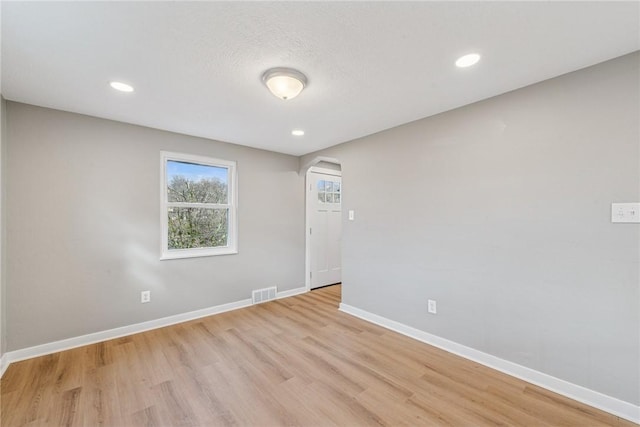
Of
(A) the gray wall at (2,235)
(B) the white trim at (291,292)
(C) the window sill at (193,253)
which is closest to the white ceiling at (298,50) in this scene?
(A) the gray wall at (2,235)

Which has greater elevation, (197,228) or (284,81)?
(284,81)

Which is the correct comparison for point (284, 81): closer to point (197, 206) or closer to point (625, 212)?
point (197, 206)

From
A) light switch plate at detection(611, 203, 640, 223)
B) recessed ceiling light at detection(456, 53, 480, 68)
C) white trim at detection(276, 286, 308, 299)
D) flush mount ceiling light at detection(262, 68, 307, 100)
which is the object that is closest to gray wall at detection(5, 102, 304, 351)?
white trim at detection(276, 286, 308, 299)

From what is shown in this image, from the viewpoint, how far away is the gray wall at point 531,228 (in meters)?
1.72

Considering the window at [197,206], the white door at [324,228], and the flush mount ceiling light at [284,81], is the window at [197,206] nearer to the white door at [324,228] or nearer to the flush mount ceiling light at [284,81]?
the white door at [324,228]

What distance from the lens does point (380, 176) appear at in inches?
127

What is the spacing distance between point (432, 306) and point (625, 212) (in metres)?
1.62

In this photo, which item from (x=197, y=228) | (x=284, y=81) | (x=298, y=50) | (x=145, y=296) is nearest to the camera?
(x=298, y=50)

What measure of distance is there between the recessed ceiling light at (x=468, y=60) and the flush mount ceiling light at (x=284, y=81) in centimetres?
109

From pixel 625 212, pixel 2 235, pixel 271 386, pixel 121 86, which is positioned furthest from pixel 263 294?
pixel 625 212

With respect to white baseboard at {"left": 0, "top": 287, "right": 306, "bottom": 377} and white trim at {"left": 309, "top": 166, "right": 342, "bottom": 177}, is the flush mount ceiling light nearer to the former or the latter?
white trim at {"left": 309, "top": 166, "right": 342, "bottom": 177}

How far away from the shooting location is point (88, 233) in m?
2.67

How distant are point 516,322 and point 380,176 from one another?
Answer: 1.95 meters

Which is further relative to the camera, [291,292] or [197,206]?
[291,292]
